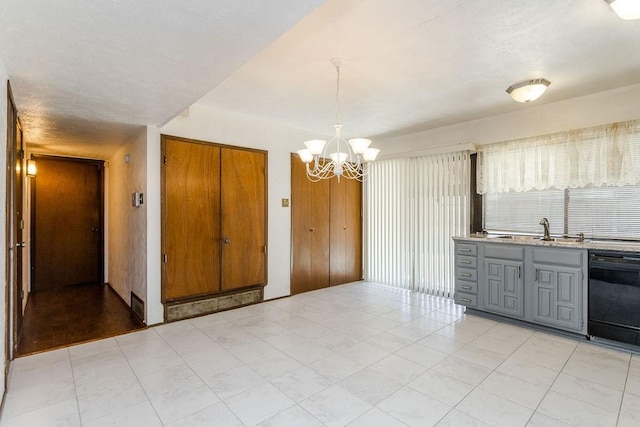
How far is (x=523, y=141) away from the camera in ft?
13.2

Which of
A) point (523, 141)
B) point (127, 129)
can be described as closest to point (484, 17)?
point (523, 141)

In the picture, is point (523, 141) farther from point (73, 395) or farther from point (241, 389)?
point (73, 395)

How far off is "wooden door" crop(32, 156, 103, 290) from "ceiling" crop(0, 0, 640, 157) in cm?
176

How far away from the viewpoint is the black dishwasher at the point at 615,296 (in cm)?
289

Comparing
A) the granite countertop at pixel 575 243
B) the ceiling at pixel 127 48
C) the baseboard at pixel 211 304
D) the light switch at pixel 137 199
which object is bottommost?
the baseboard at pixel 211 304

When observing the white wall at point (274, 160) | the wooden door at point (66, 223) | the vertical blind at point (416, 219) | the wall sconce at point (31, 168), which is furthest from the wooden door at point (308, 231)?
the wall sconce at point (31, 168)

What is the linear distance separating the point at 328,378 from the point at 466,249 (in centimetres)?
259

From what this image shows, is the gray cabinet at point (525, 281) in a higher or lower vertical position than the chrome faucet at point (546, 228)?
lower

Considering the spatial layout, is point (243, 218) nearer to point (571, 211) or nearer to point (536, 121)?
point (536, 121)

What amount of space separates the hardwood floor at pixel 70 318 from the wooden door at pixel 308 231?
2.25 m

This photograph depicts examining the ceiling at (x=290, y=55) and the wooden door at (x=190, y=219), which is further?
the wooden door at (x=190, y=219)

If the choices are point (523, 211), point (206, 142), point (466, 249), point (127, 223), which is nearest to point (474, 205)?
point (523, 211)

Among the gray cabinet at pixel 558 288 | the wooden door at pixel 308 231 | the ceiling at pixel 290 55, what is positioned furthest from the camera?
the wooden door at pixel 308 231

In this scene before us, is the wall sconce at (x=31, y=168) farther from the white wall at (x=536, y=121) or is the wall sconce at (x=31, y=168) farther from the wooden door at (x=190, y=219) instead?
the white wall at (x=536, y=121)
